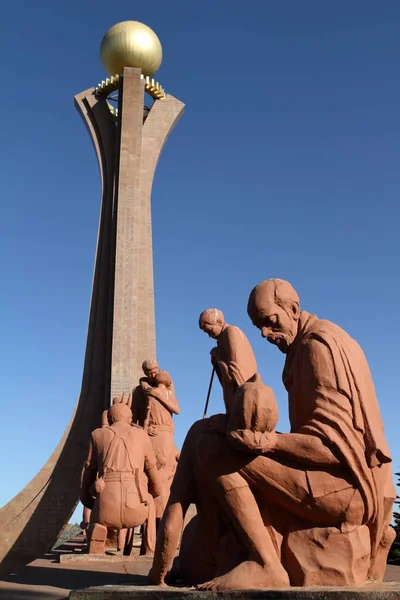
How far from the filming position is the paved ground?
341cm

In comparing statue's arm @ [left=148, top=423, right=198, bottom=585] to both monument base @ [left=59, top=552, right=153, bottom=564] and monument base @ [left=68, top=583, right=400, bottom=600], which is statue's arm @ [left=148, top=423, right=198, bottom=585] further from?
monument base @ [left=59, top=552, right=153, bottom=564]

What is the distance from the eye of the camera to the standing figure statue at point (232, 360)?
11.9 ft

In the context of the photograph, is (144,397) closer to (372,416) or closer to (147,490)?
(147,490)

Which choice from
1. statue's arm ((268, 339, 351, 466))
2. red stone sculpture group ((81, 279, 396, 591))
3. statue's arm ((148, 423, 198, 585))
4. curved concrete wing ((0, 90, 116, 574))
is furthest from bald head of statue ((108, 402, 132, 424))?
curved concrete wing ((0, 90, 116, 574))

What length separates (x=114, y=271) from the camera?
17.8 metres

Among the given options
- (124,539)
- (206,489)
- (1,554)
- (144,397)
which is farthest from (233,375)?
(1,554)

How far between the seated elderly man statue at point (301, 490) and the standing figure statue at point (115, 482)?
2.65m

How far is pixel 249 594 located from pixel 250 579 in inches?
5.7

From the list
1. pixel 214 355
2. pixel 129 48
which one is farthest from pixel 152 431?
pixel 129 48

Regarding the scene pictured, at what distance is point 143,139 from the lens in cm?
1925

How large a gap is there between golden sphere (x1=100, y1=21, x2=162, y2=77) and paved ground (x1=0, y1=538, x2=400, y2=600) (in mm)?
17543

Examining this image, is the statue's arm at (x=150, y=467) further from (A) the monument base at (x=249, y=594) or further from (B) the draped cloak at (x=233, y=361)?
(A) the monument base at (x=249, y=594)

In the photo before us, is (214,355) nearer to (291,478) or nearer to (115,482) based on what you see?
(291,478)

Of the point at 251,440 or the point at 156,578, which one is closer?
the point at 251,440
